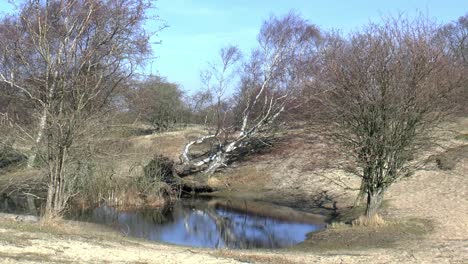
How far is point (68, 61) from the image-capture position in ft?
48.6

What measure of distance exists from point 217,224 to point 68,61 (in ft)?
31.8

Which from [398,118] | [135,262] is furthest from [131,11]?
[135,262]

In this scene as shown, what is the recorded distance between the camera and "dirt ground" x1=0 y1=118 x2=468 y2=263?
10.1 m

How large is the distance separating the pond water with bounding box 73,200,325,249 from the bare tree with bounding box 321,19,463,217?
395cm

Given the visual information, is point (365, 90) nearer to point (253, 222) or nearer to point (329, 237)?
point (329, 237)

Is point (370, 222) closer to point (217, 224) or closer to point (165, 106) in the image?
point (217, 224)

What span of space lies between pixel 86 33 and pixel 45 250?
9.37 metres

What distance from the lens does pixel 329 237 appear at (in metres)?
15.8

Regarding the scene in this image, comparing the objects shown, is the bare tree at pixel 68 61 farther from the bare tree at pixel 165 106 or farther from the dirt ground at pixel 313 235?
the bare tree at pixel 165 106

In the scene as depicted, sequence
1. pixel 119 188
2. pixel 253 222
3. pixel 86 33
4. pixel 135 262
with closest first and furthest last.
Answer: pixel 135 262
pixel 86 33
pixel 253 222
pixel 119 188

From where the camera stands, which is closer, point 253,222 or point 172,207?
point 253,222

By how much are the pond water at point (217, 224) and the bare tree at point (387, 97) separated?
13.0 ft

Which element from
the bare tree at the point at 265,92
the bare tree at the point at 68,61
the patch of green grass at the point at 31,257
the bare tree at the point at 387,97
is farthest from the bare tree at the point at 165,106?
the patch of green grass at the point at 31,257

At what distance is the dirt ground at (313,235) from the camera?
10.1 meters
